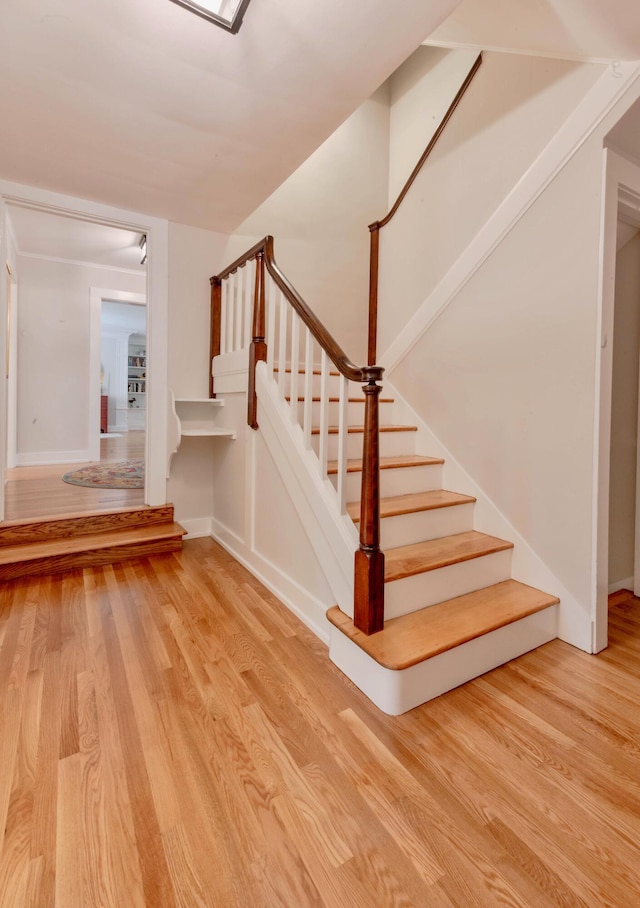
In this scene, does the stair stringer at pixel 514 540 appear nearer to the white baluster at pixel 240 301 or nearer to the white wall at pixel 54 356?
the white baluster at pixel 240 301

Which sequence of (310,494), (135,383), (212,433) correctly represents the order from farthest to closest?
(135,383)
(212,433)
(310,494)

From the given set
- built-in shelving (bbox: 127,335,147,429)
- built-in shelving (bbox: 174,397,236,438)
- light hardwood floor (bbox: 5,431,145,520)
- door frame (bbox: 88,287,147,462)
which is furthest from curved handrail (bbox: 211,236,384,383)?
built-in shelving (bbox: 127,335,147,429)

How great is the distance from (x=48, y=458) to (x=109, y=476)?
1.39 metres

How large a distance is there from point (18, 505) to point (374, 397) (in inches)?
112

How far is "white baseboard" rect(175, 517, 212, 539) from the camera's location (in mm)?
3225

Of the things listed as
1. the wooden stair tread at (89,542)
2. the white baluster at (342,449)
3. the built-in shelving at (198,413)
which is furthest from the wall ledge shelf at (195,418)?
the white baluster at (342,449)

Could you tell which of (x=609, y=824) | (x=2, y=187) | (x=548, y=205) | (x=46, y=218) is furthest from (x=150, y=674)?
(x=46, y=218)

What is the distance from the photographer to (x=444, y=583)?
1.82m

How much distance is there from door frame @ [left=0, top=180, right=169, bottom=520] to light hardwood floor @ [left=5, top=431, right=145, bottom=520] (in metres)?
0.34

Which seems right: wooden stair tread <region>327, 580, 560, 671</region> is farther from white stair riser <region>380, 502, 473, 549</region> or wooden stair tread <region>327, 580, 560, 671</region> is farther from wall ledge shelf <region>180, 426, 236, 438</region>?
wall ledge shelf <region>180, 426, 236, 438</region>

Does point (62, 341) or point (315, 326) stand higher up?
point (62, 341)

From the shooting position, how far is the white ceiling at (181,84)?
1.41 metres

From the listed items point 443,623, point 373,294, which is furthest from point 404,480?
point 373,294

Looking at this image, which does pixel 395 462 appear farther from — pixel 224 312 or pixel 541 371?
pixel 224 312
